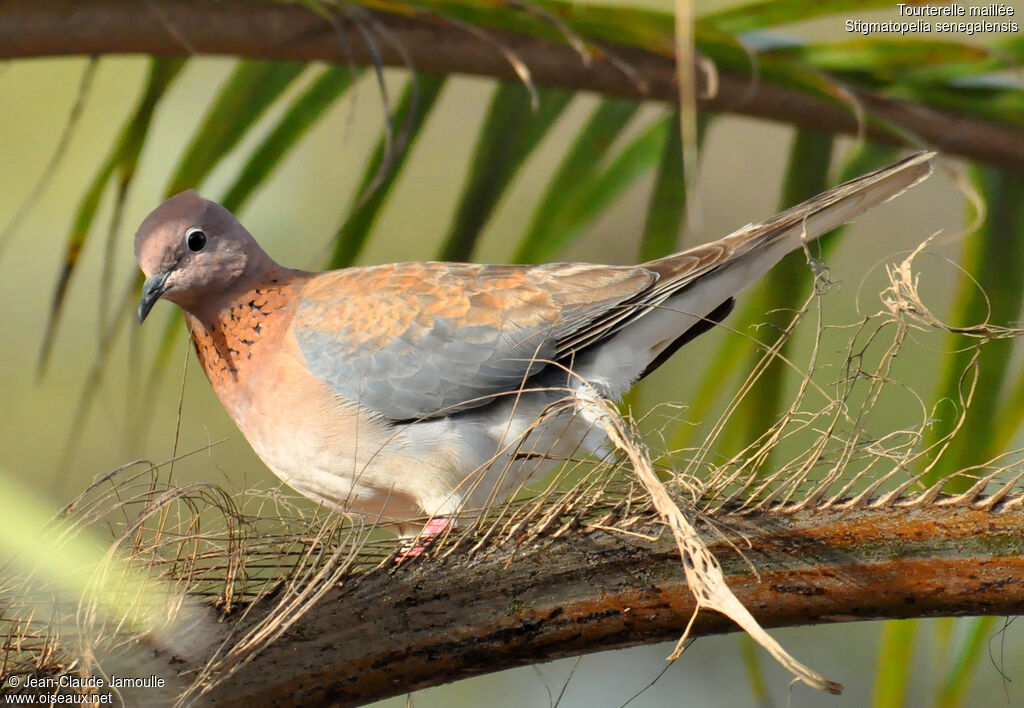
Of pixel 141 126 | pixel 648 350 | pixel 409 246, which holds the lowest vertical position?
pixel 648 350

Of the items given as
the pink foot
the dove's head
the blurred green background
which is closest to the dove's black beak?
the dove's head

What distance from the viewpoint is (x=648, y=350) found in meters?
1.65

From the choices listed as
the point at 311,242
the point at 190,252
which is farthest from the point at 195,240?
the point at 311,242

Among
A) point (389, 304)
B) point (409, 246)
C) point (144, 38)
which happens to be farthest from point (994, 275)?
point (409, 246)

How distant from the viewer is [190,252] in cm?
160

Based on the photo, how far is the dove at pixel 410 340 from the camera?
153cm

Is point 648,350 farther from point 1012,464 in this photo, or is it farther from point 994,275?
point 1012,464

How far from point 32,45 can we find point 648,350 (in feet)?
3.22

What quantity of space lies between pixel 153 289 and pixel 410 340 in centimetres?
39

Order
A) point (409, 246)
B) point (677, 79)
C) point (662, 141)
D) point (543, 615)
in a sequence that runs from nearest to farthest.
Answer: point (543, 615) → point (677, 79) → point (662, 141) → point (409, 246)

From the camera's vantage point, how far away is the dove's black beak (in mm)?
1550

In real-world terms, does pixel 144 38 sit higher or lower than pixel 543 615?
higher

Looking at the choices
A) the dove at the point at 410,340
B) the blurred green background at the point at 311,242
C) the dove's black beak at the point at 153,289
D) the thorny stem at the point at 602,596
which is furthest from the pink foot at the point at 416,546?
the blurred green background at the point at 311,242

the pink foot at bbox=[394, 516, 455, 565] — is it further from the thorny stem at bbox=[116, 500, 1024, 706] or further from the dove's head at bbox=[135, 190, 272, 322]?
the dove's head at bbox=[135, 190, 272, 322]
